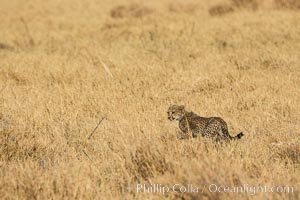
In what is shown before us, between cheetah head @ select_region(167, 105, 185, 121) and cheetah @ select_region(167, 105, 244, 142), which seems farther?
cheetah head @ select_region(167, 105, 185, 121)

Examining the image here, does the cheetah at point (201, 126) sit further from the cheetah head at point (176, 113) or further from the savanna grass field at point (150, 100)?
the savanna grass field at point (150, 100)

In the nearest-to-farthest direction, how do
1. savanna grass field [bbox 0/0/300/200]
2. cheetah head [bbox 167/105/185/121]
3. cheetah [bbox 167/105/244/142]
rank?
savanna grass field [bbox 0/0/300/200] → cheetah [bbox 167/105/244/142] → cheetah head [bbox 167/105/185/121]

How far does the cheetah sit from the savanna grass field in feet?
0.56

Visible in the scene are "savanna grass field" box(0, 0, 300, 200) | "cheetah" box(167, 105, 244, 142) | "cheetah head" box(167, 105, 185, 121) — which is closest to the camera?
"savanna grass field" box(0, 0, 300, 200)

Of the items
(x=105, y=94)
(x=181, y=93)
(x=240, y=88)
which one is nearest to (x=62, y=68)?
(x=105, y=94)

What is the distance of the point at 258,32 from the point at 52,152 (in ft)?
23.2

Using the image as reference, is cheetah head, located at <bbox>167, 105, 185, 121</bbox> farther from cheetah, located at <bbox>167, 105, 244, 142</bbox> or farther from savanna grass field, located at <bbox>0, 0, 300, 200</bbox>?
savanna grass field, located at <bbox>0, 0, 300, 200</bbox>

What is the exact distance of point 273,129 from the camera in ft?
18.7

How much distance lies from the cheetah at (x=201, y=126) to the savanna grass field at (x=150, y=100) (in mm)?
172

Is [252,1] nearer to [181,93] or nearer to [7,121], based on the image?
[181,93]

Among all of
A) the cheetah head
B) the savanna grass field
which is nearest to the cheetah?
the cheetah head

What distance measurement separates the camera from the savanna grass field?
418 centimetres

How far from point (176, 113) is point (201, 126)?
0.52m

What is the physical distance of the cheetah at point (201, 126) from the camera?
5.29m
